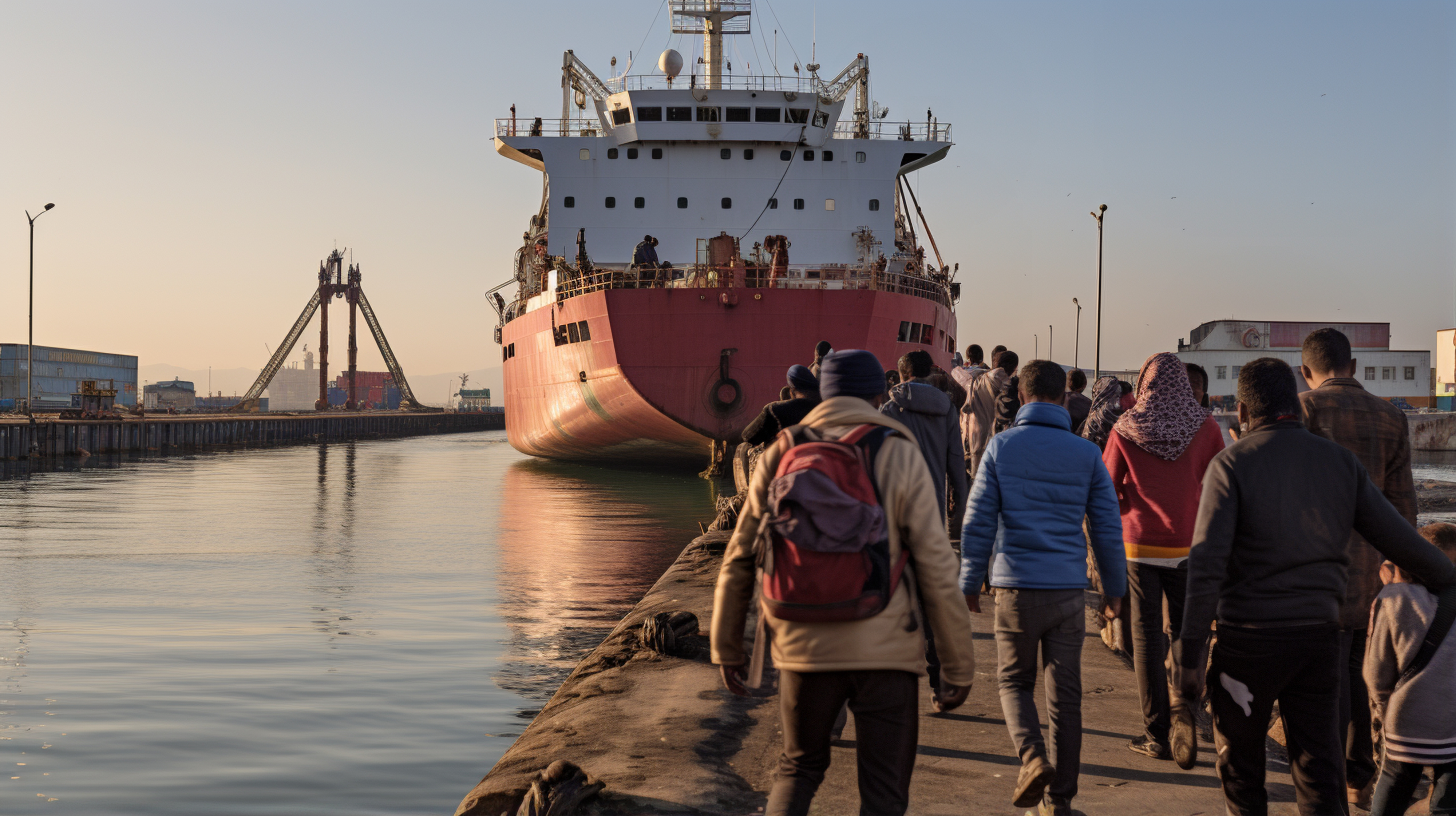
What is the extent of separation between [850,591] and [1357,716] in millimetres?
2576

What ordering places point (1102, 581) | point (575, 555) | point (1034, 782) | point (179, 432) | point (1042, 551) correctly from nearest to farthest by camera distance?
1. point (1034, 782)
2. point (1042, 551)
3. point (1102, 581)
4. point (575, 555)
5. point (179, 432)

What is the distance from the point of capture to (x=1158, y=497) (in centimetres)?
480

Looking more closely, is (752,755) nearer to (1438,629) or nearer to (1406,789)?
(1406,789)

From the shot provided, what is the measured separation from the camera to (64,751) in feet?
20.4

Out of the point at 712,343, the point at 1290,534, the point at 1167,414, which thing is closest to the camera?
the point at 1290,534

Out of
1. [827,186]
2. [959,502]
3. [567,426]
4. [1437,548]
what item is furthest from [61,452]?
[1437,548]

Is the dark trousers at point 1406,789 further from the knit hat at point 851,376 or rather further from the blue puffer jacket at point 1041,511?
the knit hat at point 851,376

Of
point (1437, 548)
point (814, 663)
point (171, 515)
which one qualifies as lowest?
point (171, 515)

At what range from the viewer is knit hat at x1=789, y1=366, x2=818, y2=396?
4.72 meters

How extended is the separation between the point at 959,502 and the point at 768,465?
10.3 feet

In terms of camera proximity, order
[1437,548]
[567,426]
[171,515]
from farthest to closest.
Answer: [567,426] → [171,515] → [1437,548]

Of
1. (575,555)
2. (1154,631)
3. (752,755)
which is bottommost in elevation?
(575,555)

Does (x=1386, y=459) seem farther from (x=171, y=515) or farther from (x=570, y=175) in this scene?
(x=570, y=175)

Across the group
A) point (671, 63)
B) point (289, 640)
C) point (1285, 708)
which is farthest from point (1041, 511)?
point (671, 63)
